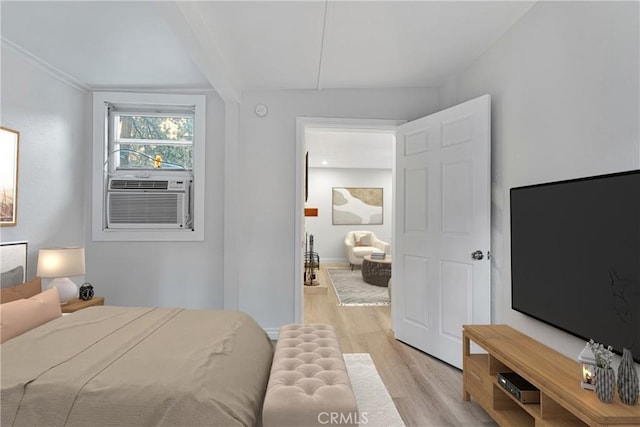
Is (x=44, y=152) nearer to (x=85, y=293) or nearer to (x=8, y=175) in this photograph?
(x=8, y=175)

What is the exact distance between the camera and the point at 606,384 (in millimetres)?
1402

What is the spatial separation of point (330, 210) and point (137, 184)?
5.84m

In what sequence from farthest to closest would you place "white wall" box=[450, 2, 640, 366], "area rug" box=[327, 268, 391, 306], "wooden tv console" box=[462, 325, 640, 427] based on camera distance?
"area rug" box=[327, 268, 391, 306] < "white wall" box=[450, 2, 640, 366] < "wooden tv console" box=[462, 325, 640, 427]

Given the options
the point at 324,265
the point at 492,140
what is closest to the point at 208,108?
the point at 492,140

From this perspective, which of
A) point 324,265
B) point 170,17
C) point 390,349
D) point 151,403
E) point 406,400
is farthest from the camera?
point 324,265

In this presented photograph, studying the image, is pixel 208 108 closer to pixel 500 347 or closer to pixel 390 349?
pixel 390 349

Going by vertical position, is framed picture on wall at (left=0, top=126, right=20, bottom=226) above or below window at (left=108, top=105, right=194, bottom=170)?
below

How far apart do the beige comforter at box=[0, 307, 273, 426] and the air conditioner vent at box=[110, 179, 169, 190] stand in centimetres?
183

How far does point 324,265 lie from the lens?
8.83m

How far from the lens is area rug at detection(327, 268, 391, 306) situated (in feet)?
16.7

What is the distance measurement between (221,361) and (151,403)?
1.16ft

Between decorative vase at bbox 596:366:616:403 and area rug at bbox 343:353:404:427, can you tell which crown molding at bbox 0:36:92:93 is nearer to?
area rug at bbox 343:353:404:427

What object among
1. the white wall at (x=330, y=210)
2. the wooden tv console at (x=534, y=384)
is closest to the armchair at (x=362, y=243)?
the white wall at (x=330, y=210)

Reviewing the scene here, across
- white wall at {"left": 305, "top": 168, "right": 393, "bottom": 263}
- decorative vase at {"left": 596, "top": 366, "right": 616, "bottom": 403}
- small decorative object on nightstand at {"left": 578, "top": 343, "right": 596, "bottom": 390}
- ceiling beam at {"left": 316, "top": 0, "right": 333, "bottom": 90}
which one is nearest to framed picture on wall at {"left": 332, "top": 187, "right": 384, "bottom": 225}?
white wall at {"left": 305, "top": 168, "right": 393, "bottom": 263}
